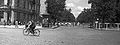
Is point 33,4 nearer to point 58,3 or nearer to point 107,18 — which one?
point 58,3

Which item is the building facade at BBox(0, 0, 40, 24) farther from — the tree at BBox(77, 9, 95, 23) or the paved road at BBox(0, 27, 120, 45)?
the paved road at BBox(0, 27, 120, 45)

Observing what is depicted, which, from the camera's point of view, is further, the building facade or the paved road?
the building facade

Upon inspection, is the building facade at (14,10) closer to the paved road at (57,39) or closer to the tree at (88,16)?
the tree at (88,16)

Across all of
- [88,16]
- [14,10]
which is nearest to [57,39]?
[14,10]

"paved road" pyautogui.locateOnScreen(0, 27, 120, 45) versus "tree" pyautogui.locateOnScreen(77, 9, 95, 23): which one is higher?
"tree" pyautogui.locateOnScreen(77, 9, 95, 23)

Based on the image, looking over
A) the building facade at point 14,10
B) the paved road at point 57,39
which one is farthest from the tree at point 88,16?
the paved road at point 57,39

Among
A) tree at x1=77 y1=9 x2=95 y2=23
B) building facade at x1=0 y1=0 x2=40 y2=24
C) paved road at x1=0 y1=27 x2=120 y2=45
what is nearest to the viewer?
paved road at x1=0 y1=27 x2=120 y2=45

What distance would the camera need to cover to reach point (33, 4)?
3044 inches

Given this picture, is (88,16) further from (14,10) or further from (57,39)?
(57,39)

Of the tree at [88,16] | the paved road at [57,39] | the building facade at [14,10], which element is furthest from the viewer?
the building facade at [14,10]

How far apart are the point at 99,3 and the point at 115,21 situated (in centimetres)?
705

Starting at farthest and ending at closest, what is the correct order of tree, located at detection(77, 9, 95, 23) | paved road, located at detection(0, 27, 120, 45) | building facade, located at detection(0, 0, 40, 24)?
building facade, located at detection(0, 0, 40, 24), tree, located at detection(77, 9, 95, 23), paved road, located at detection(0, 27, 120, 45)

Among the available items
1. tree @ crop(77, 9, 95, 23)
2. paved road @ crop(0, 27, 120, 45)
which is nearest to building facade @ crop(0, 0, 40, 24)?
tree @ crop(77, 9, 95, 23)

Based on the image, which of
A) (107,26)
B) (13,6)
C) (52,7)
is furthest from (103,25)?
(13,6)
